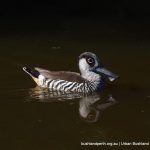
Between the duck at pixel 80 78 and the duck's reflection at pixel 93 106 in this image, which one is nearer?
the duck's reflection at pixel 93 106

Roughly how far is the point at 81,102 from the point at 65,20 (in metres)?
8.04

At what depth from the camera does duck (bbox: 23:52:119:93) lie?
1074 centimetres

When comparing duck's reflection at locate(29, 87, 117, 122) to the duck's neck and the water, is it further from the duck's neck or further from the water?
the duck's neck

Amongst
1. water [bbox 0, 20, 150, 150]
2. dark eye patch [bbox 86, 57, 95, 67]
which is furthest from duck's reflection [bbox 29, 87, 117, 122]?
dark eye patch [bbox 86, 57, 95, 67]

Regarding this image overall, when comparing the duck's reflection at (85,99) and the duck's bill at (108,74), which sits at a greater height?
the duck's bill at (108,74)

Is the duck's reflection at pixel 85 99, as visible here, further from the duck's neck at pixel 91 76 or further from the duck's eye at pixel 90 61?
the duck's eye at pixel 90 61

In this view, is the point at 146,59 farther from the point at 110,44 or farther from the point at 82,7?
the point at 82,7

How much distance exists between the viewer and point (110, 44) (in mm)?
14797

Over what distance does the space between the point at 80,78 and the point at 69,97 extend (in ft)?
2.08

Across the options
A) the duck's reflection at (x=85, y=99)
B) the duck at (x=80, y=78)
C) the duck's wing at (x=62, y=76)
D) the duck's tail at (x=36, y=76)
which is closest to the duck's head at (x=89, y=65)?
the duck at (x=80, y=78)

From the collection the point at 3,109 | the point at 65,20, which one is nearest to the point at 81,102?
the point at 3,109

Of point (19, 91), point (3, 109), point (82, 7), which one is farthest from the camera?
point (82, 7)

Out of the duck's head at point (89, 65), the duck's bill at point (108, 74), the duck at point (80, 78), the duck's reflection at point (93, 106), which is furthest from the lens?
the duck's head at point (89, 65)

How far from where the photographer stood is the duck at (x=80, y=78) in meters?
10.7
